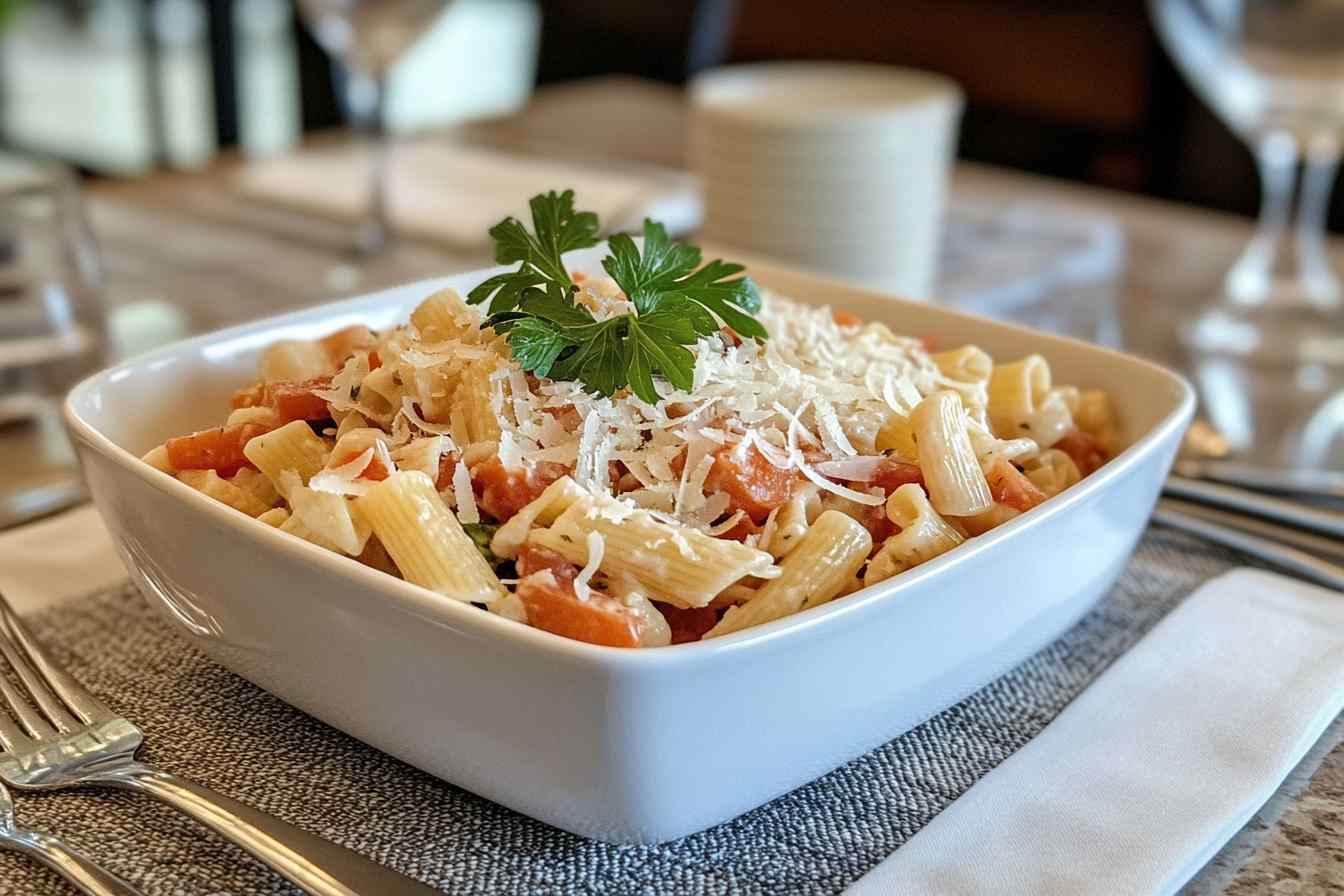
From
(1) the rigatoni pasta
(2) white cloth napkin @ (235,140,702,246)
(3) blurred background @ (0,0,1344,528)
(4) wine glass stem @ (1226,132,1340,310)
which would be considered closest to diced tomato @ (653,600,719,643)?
(1) the rigatoni pasta

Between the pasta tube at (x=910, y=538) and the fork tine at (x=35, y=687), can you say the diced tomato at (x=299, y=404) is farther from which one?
the pasta tube at (x=910, y=538)

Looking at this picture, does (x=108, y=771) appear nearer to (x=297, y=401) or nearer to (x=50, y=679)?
(x=50, y=679)

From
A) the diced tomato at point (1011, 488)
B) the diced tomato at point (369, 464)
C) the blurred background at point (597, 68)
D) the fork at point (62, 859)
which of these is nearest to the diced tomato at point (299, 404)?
the diced tomato at point (369, 464)

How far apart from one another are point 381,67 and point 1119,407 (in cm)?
136

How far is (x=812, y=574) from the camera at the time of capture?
0.90m

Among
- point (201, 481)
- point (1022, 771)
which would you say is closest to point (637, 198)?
point (201, 481)

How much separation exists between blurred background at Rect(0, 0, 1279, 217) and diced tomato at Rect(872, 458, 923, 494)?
2820 mm

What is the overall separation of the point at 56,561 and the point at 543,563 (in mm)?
550

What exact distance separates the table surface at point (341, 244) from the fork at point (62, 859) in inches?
45.0

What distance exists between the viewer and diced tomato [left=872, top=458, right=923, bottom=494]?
101 centimetres

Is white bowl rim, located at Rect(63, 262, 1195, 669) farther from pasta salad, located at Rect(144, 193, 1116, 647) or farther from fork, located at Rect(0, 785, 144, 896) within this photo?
fork, located at Rect(0, 785, 144, 896)

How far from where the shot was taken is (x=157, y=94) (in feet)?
17.2

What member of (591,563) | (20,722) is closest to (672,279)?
(591,563)

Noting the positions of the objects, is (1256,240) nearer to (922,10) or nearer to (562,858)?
(562,858)
